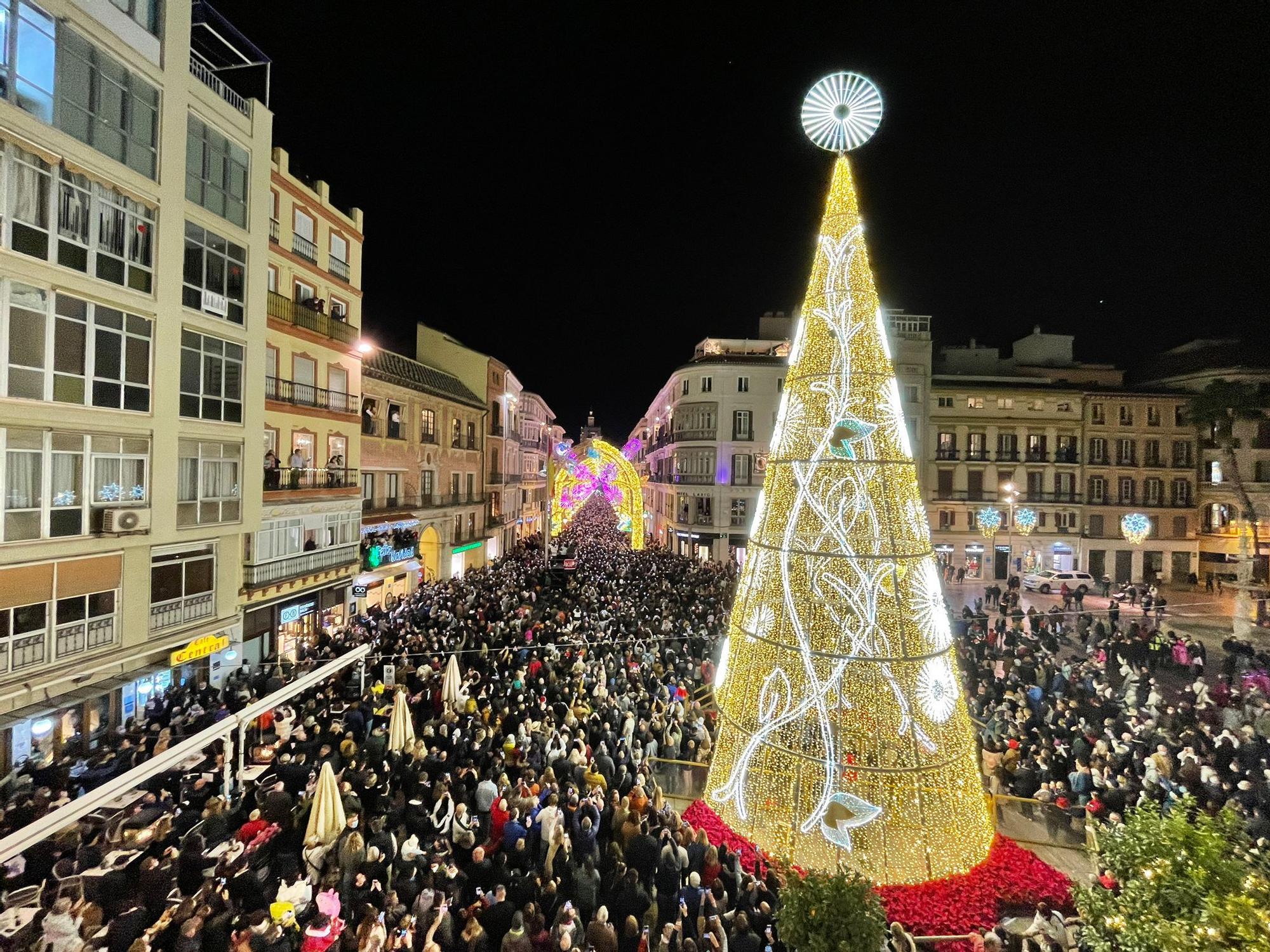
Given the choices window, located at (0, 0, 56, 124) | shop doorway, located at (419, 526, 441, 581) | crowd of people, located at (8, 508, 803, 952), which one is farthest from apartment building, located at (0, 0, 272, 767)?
shop doorway, located at (419, 526, 441, 581)

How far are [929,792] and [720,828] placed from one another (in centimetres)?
290

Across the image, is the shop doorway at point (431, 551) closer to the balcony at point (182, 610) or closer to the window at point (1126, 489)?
the balcony at point (182, 610)

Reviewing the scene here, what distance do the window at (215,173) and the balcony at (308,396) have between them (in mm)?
4467

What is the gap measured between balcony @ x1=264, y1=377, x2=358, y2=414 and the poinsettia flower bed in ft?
56.7

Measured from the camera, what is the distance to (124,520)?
12125 millimetres

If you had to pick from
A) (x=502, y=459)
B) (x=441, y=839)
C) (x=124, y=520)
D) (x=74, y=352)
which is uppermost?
(x=74, y=352)

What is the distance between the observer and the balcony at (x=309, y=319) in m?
17.9

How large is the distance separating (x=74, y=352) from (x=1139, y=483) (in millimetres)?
50630

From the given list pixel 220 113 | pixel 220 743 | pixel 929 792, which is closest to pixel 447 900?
pixel 929 792

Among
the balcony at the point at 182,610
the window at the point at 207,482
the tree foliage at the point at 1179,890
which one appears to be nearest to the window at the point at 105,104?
the window at the point at 207,482

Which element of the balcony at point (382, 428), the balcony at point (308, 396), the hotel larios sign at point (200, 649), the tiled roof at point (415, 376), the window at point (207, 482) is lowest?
the hotel larios sign at point (200, 649)

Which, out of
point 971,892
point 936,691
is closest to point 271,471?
point 936,691

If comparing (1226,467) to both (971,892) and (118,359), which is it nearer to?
(971,892)

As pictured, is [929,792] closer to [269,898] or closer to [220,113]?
[269,898]
